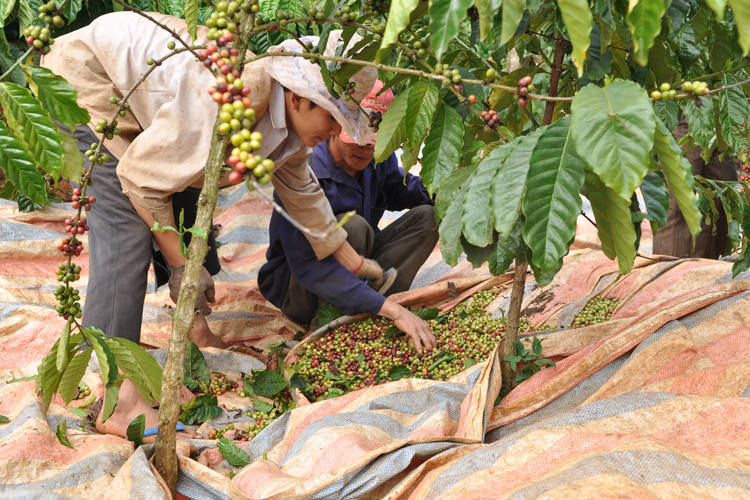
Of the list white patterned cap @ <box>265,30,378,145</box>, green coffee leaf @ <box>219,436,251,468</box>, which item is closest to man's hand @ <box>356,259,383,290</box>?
white patterned cap @ <box>265,30,378,145</box>

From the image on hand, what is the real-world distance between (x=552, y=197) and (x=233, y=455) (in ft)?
3.79

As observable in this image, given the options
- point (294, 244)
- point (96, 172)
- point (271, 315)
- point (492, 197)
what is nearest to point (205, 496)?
point (492, 197)

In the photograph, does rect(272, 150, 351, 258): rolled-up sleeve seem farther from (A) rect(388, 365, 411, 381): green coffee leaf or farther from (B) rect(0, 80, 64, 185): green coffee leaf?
(B) rect(0, 80, 64, 185): green coffee leaf

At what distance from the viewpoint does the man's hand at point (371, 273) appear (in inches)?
99.6

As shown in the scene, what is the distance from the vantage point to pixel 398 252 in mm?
2834

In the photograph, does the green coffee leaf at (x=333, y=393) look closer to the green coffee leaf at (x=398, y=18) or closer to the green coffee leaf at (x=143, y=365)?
the green coffee leaf at (x=143, y=365)

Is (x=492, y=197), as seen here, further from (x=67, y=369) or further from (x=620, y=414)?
(x=67, y=369)

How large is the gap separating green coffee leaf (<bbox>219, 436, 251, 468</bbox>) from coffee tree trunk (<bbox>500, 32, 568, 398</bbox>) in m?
0.75

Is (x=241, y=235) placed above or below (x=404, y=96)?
below

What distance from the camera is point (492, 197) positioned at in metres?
0.94

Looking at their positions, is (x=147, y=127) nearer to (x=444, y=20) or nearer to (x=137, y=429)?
(x=137, y=429)

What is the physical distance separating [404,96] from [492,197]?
1.36ft

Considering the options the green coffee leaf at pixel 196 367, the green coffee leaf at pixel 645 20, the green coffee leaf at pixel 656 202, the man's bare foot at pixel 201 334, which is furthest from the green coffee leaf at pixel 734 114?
the man's bare foot at pixel 201 334

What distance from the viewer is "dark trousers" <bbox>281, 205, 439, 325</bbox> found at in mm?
2748
